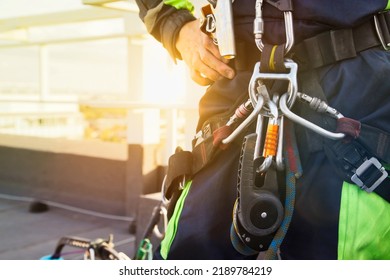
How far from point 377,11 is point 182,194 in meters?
0.49

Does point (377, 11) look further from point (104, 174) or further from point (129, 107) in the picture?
point (104, 174)

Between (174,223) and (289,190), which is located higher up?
(289,190)

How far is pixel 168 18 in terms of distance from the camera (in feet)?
3.54

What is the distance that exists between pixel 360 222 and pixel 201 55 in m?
0.43

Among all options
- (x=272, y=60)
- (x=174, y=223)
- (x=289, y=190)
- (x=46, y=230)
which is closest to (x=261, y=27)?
(x=272, y=60)

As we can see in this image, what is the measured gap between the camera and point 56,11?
4188mm

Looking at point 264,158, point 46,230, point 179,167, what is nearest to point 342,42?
point 264,158

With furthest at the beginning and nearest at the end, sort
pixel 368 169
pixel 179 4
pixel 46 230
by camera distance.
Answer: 1. pixel 46 230
2. pixel 179 4
3. pixel 368 169

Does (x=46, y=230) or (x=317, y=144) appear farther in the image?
(x=46, y=230)

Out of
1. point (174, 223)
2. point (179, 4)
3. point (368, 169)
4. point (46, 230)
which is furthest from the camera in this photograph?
point (46, 230)

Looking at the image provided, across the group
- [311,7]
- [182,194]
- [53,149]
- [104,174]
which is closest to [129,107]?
[104,174]

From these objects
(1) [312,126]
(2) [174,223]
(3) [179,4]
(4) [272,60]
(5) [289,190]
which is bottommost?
(2) [174,223]

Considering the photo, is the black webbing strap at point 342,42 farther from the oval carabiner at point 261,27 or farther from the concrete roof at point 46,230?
the concrete roof at point 46,230

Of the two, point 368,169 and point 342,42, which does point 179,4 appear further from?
point 368,169
